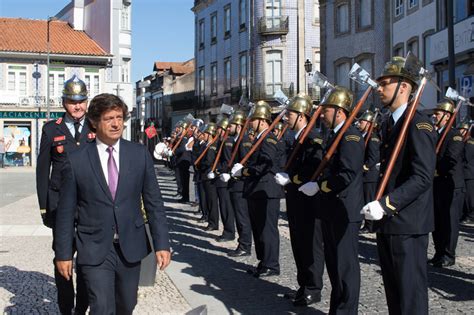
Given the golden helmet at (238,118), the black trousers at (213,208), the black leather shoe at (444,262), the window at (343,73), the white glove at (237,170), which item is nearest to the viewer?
the black leather shoe at (444,262)

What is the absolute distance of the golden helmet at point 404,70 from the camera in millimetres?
4648

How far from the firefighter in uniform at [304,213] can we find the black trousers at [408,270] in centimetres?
183

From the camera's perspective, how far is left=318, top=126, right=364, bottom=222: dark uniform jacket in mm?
5375

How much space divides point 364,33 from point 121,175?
26346mm

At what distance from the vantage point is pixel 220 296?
6.87 meters

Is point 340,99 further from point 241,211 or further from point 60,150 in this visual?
point 241,211

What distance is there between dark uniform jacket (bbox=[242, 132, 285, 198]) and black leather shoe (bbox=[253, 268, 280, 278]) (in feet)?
2.91

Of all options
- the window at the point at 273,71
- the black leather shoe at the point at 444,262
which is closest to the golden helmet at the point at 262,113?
the black leather shoe at the point at 444,262

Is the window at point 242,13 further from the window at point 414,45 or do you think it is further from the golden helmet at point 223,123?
the golden helmet at point 223,123

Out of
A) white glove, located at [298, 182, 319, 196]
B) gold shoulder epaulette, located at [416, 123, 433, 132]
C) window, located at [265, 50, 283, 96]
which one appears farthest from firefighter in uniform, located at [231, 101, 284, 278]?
window, located at [265, 50, 283, 96]

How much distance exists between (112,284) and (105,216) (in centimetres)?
45

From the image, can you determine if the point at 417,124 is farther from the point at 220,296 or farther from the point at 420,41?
the point at 420,41

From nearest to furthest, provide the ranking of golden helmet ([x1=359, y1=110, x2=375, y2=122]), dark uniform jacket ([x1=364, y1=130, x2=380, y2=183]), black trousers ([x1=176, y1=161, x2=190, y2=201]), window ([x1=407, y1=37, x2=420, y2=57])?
dark uniform jacket ([x1=364, y1=130, x2=380, y2=183]), golden helmet ([x1=359, y1=110, x2=375, y2=122]), black trousers ([x1=176, y1=161, x2=190, y2=201]), window ([x1=407, y1=37, x2=420, y2=57])

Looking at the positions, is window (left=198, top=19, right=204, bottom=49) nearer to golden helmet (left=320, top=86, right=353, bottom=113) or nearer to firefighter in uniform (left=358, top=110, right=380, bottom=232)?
firefighter in uniform (left=358, top=110, right=380, bottom=232)
